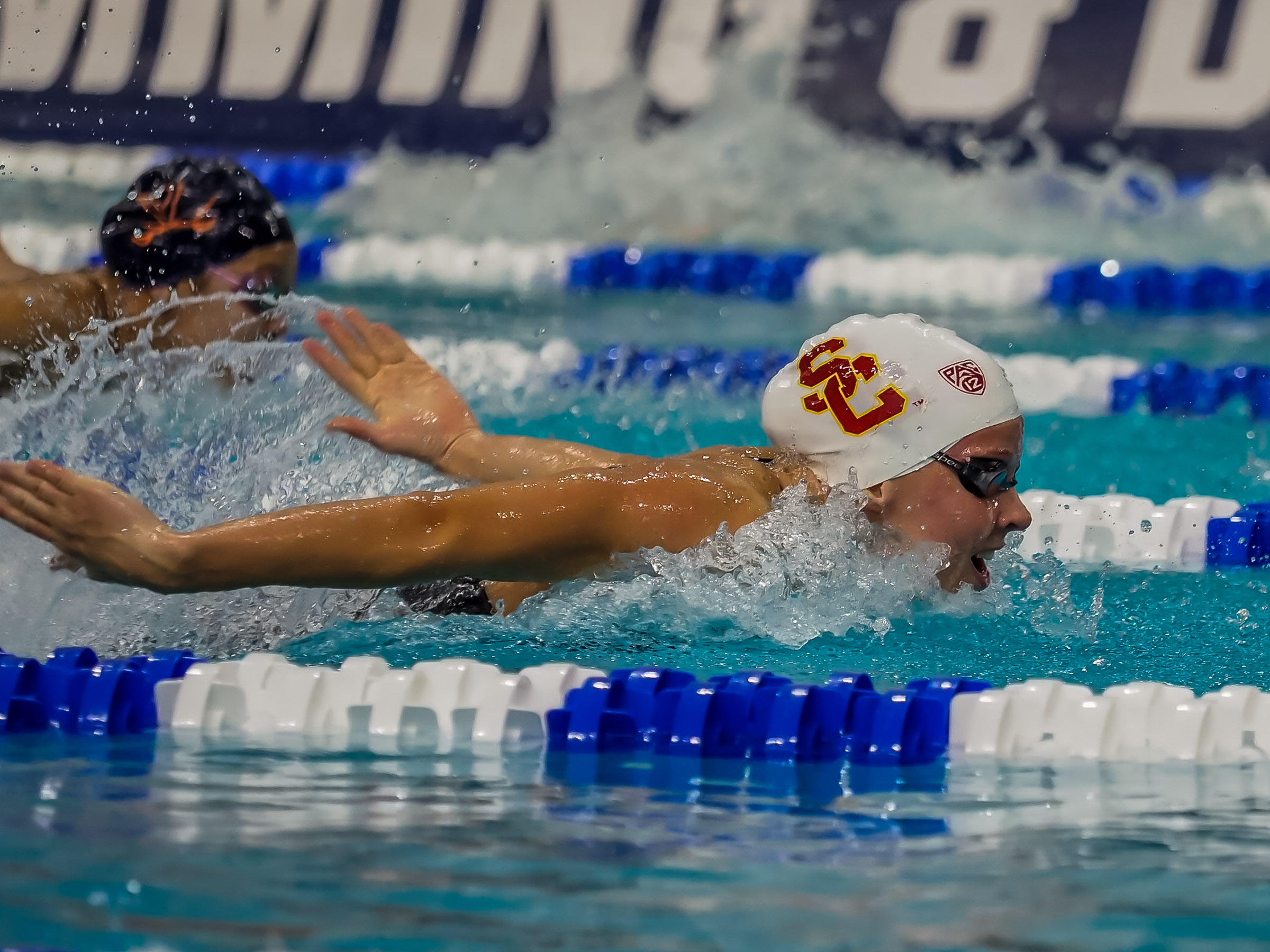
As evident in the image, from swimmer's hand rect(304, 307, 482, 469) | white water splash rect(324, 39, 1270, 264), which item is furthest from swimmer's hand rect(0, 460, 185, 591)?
white water splash rect(324, 39, 1270, 264)

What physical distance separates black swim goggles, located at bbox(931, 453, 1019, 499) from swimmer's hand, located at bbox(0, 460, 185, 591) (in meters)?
1.24

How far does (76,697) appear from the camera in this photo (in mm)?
2371

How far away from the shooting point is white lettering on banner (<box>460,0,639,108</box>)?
8031 mm

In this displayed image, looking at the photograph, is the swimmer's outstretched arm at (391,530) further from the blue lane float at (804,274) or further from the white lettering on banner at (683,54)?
the white lettering on banner at (683,54)

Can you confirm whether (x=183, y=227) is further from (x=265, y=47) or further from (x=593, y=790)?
(x=265, y=47)

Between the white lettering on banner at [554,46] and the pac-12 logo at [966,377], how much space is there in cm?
564

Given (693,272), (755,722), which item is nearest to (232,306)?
(755,722)

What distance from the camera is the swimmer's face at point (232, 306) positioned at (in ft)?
11.4

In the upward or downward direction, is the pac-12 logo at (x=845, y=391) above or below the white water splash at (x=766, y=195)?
below

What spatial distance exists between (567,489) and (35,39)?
23.8ft

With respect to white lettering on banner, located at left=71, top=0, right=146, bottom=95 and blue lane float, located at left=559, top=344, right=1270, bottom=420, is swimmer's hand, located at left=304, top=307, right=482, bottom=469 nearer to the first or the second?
blue lane float, located at left=559, top=344, right=1270, bottom=420

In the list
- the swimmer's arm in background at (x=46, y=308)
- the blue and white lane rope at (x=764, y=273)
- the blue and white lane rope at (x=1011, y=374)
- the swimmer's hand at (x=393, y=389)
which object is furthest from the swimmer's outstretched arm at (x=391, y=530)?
the blue and white lane rope at (x=764, y=273)

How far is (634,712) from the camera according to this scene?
2332mm

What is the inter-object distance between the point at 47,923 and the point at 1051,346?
15.3ft
